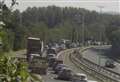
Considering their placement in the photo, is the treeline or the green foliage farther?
the treeline

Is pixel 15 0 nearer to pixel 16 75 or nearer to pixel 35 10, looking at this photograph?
pixel 16 75

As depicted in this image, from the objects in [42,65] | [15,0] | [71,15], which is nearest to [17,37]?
[42,65]

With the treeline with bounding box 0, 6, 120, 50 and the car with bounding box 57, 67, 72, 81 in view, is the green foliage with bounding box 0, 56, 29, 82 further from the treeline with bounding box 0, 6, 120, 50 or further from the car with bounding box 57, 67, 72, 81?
the treeline with bounding box 0, 6, 120, 50

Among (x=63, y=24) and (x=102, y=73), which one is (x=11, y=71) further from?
(x=63, y=24)

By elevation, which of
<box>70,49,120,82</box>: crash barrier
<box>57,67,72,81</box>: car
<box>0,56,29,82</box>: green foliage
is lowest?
<box>70,49,120,82</box>: crash barrier

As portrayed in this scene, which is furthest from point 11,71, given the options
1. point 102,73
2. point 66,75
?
point 102,73

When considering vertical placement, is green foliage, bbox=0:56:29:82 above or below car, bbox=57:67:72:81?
above

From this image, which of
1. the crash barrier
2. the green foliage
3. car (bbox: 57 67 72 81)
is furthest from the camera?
the crash barrier

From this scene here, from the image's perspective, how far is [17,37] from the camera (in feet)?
176

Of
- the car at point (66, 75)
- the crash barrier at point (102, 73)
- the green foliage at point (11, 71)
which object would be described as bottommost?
the crash barrier at point (102, 73)

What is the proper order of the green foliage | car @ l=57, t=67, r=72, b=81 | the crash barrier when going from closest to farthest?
the green foliage
car @ l=57, t=67, r=72, b=81
the crash barrier

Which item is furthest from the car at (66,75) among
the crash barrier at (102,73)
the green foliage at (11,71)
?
the green foliage at (11,71)

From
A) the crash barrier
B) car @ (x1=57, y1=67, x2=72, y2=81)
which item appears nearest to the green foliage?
car @ (x1=57, y1=67, x2=72, y2=81)

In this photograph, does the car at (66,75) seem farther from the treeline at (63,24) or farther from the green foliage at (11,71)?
the treeline at (63,24)
